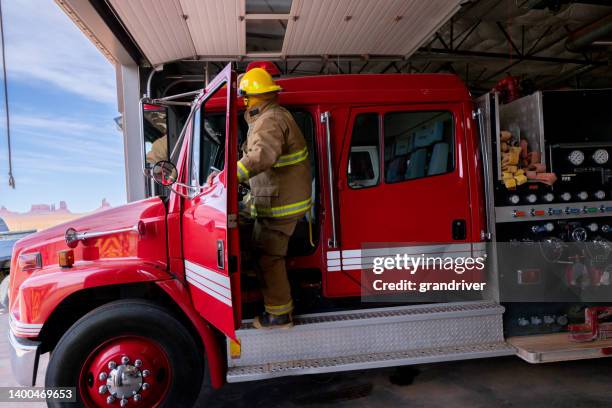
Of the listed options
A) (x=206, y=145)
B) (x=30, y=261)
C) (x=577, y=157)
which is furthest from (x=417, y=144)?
(x=30, y=261)

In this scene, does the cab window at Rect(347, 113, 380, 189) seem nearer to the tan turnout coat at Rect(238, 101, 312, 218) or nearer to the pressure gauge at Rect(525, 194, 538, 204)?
the tan turnout coat at Rect(238, 101, 312, 218)

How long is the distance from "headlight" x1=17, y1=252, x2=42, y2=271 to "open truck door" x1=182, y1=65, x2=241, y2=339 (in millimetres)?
999

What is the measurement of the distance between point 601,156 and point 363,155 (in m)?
1.99

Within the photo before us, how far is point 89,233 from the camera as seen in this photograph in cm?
288

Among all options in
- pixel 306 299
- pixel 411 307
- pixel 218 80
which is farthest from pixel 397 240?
pixel 218 80

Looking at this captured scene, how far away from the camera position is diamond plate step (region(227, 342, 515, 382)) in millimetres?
2906

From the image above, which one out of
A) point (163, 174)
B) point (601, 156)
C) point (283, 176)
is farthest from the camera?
point (601, 156)

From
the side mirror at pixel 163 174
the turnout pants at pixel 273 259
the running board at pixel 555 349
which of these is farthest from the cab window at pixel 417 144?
the side mirror at pixel 163 174

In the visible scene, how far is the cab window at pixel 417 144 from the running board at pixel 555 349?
4.72 feet

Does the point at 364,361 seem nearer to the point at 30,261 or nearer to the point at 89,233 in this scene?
the point at 89,233

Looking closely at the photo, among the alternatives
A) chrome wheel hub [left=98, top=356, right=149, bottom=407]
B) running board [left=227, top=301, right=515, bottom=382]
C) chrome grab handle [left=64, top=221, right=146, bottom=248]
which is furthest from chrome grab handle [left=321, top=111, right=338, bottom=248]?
chrome wheel hub [left=98, top=356, right=149, bottom=407]

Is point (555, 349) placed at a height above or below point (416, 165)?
below

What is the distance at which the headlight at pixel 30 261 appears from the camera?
9.75ft

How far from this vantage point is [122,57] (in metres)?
5.95
